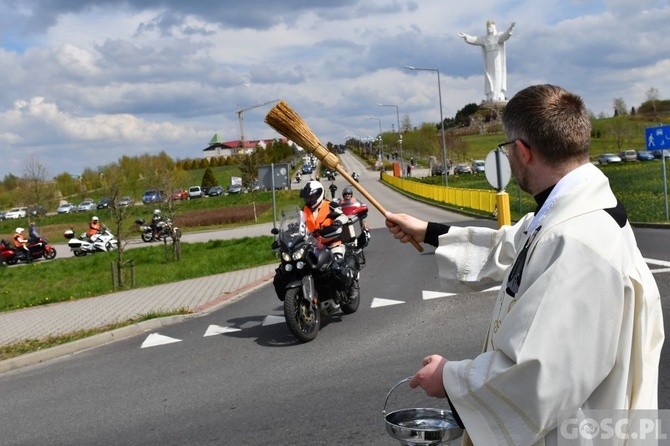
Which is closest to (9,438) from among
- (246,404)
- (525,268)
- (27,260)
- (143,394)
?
(143,394)

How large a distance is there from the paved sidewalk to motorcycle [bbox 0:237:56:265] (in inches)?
648

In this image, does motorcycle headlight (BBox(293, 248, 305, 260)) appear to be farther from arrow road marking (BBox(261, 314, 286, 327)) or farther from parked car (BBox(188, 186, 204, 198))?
parked car (BBox(188, 186, 204, 198))

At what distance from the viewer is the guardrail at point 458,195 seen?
1284 inches

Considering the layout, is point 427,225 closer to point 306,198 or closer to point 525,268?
point 525,268

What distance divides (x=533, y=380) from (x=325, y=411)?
175 inches

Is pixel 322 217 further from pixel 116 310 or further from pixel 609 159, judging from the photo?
pixel 609 159

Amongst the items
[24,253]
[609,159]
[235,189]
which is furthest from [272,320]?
[235,189]

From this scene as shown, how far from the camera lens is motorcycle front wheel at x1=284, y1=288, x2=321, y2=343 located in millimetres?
8859

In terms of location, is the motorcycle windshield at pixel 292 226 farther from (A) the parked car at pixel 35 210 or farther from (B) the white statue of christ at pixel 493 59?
(B) the white statue of christ at pixel 493 59

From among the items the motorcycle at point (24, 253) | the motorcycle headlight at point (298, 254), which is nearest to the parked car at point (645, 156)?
the motorcycle at point (24, 253)

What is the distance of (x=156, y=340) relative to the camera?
10305 millimetres

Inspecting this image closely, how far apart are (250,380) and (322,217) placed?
3185 mm

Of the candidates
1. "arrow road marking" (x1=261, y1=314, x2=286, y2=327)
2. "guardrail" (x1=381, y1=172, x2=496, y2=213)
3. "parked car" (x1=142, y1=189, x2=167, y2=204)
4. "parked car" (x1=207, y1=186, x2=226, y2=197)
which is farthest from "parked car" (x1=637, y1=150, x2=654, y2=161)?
"arrow road marking" (x1=261, y1=314, x2=286, y2=327)

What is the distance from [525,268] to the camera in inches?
77.9
